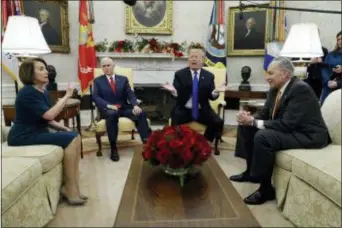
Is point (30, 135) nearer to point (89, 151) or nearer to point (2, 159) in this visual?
point (2, 159)

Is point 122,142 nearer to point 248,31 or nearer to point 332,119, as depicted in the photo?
point 332,119

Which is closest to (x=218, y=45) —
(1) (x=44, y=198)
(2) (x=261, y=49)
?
(2) (x=261, y=49)

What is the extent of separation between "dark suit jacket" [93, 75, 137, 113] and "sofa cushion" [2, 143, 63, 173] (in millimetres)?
1318

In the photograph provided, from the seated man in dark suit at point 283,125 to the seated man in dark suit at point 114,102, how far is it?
4.36 feet

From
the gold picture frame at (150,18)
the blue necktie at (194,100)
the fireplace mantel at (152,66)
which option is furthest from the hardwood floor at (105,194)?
the gold picture frame at (150,18)

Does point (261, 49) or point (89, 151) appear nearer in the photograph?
point (89, 151)

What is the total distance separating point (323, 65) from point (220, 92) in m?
Result: 1.17

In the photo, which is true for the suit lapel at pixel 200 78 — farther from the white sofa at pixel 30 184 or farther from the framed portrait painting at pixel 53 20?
the framed portrait painting at pixel 53 20

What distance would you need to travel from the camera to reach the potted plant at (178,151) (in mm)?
1590

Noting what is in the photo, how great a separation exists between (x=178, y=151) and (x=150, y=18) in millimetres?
4090

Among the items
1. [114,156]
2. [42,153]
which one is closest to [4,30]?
[114,156]

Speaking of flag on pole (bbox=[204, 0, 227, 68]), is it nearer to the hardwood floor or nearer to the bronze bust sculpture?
the bronze bust sculpture

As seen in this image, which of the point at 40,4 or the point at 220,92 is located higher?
the point at 40,4

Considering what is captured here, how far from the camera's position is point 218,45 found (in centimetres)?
489
